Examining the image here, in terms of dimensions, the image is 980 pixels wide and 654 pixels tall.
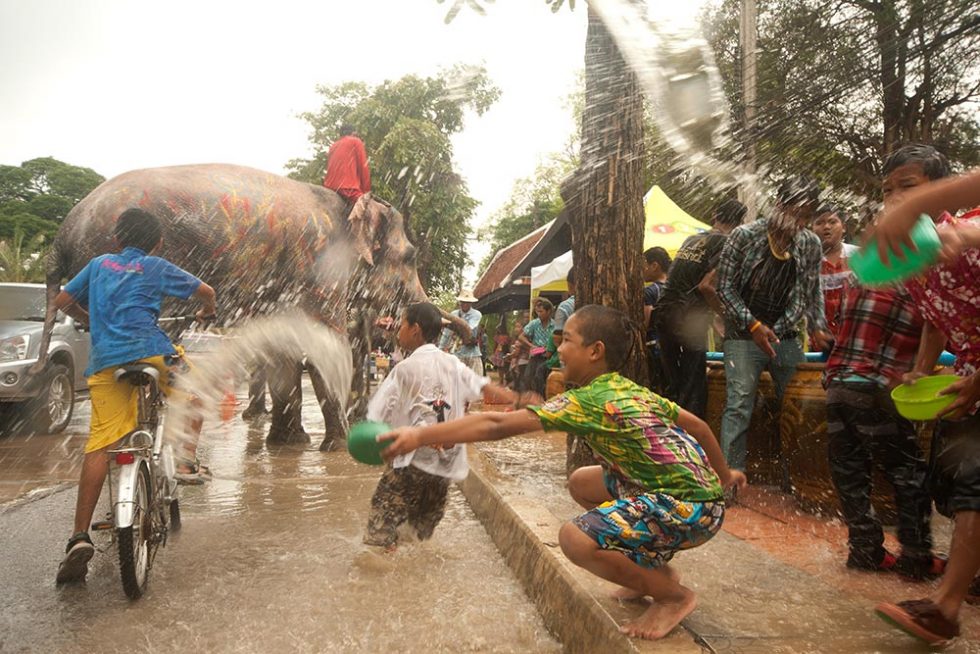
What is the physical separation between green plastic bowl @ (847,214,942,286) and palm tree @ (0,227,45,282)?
37.0 metres

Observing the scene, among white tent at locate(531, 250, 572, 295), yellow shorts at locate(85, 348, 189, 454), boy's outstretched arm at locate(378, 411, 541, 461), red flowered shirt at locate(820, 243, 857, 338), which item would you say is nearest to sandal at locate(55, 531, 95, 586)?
yellow shorts at locate(85, 348, 189, 454)

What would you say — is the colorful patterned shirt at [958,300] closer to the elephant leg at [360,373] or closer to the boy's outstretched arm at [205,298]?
the boy's outstretched arm at [205,298]

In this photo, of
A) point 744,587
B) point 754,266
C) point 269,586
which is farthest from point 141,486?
point 754,266

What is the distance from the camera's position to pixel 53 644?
9.47 feet

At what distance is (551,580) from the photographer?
314 centimetres

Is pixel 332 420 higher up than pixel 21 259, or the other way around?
pixel 21 259

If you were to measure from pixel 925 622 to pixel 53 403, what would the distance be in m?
8.55

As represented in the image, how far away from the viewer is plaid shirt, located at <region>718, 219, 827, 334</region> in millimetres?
4477

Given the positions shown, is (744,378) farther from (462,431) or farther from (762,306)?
(462,431)

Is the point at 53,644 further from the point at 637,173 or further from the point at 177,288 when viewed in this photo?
the point at 637,173

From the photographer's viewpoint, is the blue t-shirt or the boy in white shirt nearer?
the blue t-shirt

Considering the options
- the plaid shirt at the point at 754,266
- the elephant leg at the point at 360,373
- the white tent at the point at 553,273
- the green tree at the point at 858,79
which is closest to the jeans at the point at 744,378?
the plaid shirt at the point at 754,266

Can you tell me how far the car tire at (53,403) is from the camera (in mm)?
8258

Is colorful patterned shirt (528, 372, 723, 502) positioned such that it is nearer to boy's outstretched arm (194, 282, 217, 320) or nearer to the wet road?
the wet road
